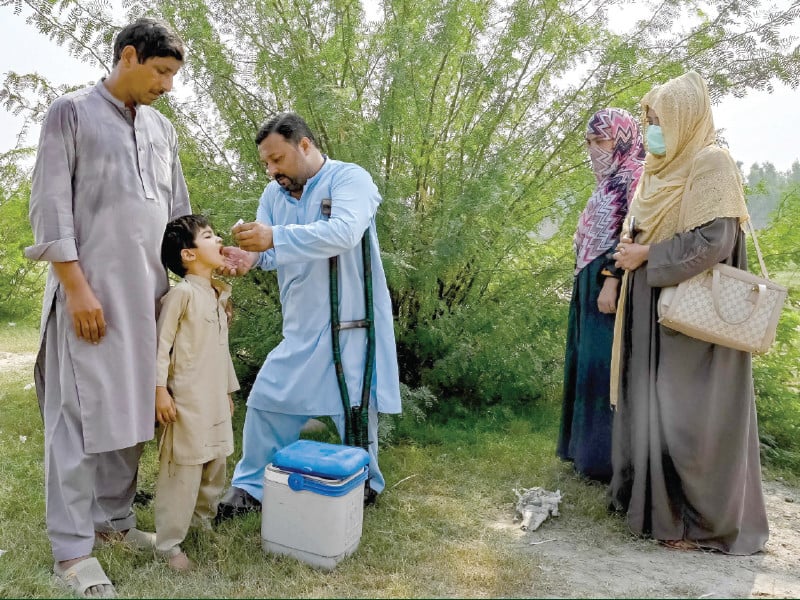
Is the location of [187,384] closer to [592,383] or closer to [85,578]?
[85,578]

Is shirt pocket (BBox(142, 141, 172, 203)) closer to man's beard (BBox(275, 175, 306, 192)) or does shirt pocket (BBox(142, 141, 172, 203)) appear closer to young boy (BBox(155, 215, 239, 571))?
young boy (BBox(155, 215, 239, 571))

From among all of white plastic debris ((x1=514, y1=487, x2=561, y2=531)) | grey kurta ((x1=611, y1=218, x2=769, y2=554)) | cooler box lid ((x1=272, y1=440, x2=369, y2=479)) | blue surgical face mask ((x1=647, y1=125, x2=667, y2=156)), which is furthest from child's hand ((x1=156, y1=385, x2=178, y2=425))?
blue surgical face mask ((x1=647, y1=125, x2=667, y2=156))

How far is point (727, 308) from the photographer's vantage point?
258cm

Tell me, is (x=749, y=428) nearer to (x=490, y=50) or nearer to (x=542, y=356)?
(x=542, y=356)

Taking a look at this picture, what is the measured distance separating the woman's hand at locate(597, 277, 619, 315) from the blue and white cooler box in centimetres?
139

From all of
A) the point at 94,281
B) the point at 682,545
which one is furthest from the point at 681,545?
the point at 94,281

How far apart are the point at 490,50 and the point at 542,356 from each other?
2029 mm

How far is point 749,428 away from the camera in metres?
2.75

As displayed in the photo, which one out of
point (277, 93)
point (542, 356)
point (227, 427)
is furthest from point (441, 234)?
point (227, 427)

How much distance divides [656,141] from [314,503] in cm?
195

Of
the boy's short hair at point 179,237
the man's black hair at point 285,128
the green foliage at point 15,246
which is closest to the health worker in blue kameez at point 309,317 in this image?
the man's black hair at point 285,128

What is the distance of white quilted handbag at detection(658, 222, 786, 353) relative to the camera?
2551mm

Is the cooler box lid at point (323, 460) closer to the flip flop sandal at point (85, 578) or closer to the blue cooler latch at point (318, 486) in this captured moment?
the blue cooler latch at point (318, 486)

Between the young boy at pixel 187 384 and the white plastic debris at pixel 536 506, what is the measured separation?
4.36ft
